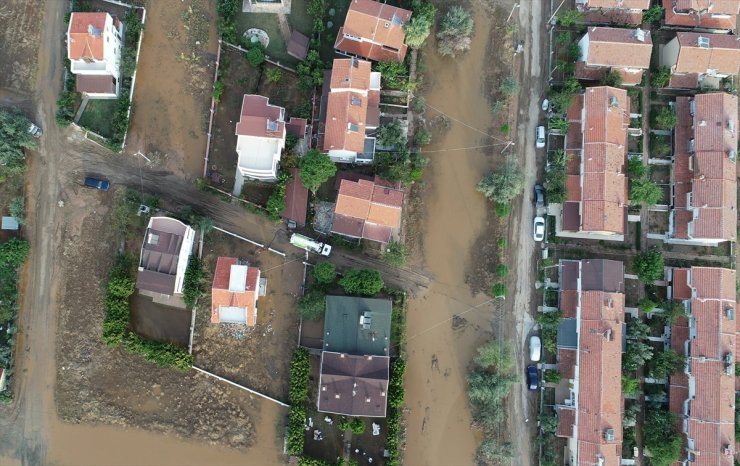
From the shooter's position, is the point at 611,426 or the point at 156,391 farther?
the point at 156,391

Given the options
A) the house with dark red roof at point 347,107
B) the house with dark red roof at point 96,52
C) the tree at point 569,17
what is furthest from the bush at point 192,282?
the tree at point 569,17

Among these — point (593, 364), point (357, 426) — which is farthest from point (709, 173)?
point (357, 426)

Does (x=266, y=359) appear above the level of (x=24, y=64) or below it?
below

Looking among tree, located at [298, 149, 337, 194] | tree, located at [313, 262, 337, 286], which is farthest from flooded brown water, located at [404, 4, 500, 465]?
tree, located at [298, 149, 337, 194]

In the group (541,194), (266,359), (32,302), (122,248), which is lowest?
(266,359)

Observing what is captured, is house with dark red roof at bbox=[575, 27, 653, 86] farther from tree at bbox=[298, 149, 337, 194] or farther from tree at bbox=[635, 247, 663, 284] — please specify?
tree at bbox=[298, 149, 337, 194]

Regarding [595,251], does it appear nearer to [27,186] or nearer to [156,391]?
[156,391]

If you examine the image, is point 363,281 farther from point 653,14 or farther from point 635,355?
point 653,14

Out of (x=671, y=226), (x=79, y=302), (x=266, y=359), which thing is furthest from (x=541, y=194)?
(x=79, y=302)
